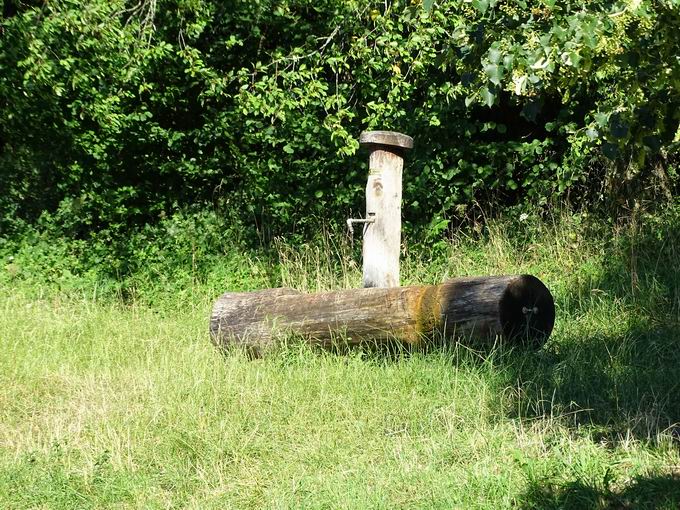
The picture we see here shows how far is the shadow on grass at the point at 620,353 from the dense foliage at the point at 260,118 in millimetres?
1243

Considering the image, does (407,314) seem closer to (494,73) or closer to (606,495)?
(606,495)

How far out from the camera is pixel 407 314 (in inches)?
271

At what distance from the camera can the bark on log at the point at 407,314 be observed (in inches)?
260

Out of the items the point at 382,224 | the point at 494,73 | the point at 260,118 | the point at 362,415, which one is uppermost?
the point at 260,118

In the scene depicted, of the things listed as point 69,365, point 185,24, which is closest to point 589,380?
point 69,365

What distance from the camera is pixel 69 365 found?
304 inches

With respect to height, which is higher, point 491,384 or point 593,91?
point 593,91

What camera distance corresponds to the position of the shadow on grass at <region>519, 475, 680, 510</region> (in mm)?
4457

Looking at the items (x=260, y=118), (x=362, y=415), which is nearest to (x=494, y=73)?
(x=362, y=415)

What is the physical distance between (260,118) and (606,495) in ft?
26.5

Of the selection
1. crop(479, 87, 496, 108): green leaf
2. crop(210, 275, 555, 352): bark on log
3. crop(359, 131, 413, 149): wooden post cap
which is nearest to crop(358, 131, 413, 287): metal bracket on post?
crop(359, 131, 413, 149): wooden post cap

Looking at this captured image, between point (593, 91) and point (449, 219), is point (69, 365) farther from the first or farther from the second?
point (593, 91)

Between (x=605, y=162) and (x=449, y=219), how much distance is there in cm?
185

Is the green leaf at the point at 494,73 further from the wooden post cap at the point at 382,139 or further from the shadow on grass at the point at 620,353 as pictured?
the wooden post cap at the point at 382,139
